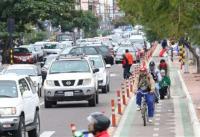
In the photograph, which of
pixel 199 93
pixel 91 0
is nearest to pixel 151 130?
pixel 199 93

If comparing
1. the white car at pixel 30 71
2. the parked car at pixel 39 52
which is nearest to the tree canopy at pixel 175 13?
the white car at pixel 30 71

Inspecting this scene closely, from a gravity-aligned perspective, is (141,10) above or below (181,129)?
above

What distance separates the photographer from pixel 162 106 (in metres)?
28.8

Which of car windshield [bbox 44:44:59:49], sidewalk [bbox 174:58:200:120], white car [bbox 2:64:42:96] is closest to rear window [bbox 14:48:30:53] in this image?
car windshield [bbox 44:44:59:49]

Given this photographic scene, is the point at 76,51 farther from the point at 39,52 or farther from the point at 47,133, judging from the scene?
the point at 47,133

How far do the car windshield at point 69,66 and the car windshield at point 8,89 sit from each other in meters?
11.3

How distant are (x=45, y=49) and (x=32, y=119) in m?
55.4

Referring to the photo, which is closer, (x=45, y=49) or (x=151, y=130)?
(x=151, y=130)

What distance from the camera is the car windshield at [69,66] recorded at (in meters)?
29.6

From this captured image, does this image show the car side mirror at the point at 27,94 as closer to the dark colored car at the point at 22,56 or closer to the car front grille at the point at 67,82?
the car front grille at the point at 67,82

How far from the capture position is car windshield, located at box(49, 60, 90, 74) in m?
29.6

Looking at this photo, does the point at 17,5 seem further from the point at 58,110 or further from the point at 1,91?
the point at 1,91

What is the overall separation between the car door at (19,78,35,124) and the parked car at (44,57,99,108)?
9.62m

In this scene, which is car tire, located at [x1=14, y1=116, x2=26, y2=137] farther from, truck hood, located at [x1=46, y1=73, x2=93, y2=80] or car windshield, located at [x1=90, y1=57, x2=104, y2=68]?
car windshield, located at [x1=90, y1=57, x2=104, y2=68]
